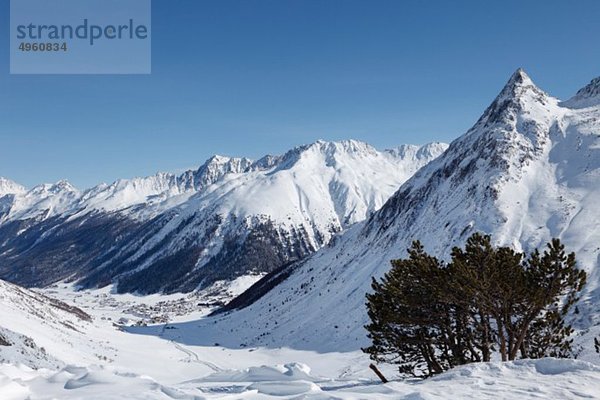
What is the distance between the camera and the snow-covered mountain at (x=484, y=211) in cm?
7056

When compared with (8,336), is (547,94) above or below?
above

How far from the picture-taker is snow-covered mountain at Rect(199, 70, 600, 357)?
70.6 m

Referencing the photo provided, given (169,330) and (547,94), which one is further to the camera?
(169,330)

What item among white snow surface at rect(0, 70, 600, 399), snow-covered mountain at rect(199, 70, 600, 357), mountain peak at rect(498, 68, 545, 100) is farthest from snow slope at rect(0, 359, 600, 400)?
mountain peak at rect(498, 68, 545, 100)

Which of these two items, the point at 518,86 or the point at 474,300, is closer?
the point at 474,300

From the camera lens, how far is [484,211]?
79562mm

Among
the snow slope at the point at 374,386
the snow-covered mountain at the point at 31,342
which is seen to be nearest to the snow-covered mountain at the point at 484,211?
the snow-covered mountain at the point at 31,342

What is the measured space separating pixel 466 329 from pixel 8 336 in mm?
38817

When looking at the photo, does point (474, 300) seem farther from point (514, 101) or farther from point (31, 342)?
point (514, 101)

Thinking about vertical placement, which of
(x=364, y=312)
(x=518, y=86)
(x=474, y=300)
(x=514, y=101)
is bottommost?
(x=364, y=312)

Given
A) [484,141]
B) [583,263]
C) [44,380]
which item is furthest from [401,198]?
[44,380]

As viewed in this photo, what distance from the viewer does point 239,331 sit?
109938mm

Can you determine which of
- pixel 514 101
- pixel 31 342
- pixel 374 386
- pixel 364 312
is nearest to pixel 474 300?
pixel 374 386

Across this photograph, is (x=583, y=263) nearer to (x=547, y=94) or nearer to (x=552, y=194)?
(x=552, y=194)
